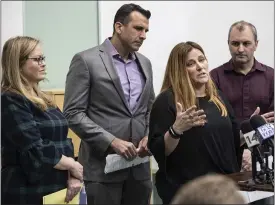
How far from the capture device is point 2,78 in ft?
8.20

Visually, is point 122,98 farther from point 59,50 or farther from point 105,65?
point 59,50

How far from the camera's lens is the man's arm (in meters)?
2.81

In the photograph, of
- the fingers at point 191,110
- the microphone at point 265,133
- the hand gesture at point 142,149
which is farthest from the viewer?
the hand gesture at point 142,149

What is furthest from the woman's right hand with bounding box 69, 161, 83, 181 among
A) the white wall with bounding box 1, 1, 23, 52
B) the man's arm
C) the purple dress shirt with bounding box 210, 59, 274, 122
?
the white wall with bounding box 1, 1, 23, 52

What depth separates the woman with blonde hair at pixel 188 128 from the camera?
2480 mm

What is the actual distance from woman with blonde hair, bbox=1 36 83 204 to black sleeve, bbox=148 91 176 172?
1.33 feet

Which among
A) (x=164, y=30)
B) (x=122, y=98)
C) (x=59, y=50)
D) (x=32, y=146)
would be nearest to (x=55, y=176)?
(x=32, y=146)

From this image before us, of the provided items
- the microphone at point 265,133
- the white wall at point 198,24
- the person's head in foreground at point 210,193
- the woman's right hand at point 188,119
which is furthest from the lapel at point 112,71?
the white wall at point 198,24

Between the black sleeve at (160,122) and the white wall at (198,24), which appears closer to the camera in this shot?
→ the black sleeve at (160,122)

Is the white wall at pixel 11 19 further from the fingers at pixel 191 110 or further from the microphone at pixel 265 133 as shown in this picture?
the microphone at pixel 265 133

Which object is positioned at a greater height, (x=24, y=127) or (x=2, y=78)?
(x=2, y=78)

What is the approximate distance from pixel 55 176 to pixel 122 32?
3.25 feet

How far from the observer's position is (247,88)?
323cm

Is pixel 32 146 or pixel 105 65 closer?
pixel 32 146
